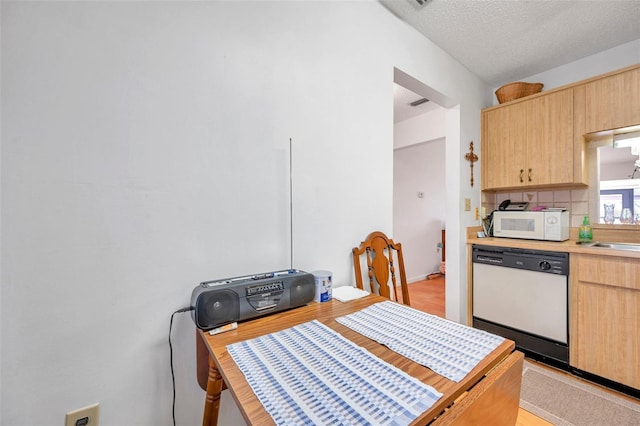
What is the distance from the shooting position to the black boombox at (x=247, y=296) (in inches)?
33.8

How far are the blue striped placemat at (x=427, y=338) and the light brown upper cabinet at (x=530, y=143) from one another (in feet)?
7.11

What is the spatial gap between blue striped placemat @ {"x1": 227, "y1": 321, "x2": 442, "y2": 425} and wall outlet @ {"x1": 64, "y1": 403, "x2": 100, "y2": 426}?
56 cm

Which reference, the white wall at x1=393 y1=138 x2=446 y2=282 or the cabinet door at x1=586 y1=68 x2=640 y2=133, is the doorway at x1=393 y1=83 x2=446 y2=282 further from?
the cabinet door at x1=586 y1=68 x2=640 y2=133

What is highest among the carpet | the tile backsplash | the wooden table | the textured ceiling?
the textured ceiling

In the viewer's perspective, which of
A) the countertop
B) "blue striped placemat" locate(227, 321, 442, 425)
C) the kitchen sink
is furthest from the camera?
the kitchen sink

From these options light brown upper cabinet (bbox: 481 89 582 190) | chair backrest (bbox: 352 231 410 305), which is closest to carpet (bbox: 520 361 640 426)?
chair backrest (bbox: 352 231 410 305)

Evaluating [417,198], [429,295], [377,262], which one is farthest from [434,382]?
[417,198]

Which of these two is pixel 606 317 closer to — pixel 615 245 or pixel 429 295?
pixel 615 245

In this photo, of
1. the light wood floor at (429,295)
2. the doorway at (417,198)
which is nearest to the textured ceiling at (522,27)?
the doorway at (417,198)

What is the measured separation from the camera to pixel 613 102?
1.93 metres

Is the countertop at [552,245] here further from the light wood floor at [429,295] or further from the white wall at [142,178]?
the white wall at [142,178]

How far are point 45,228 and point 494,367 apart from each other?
1397 mm

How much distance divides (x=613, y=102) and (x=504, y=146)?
74 centimetres

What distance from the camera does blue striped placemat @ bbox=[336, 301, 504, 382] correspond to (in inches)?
27.0
